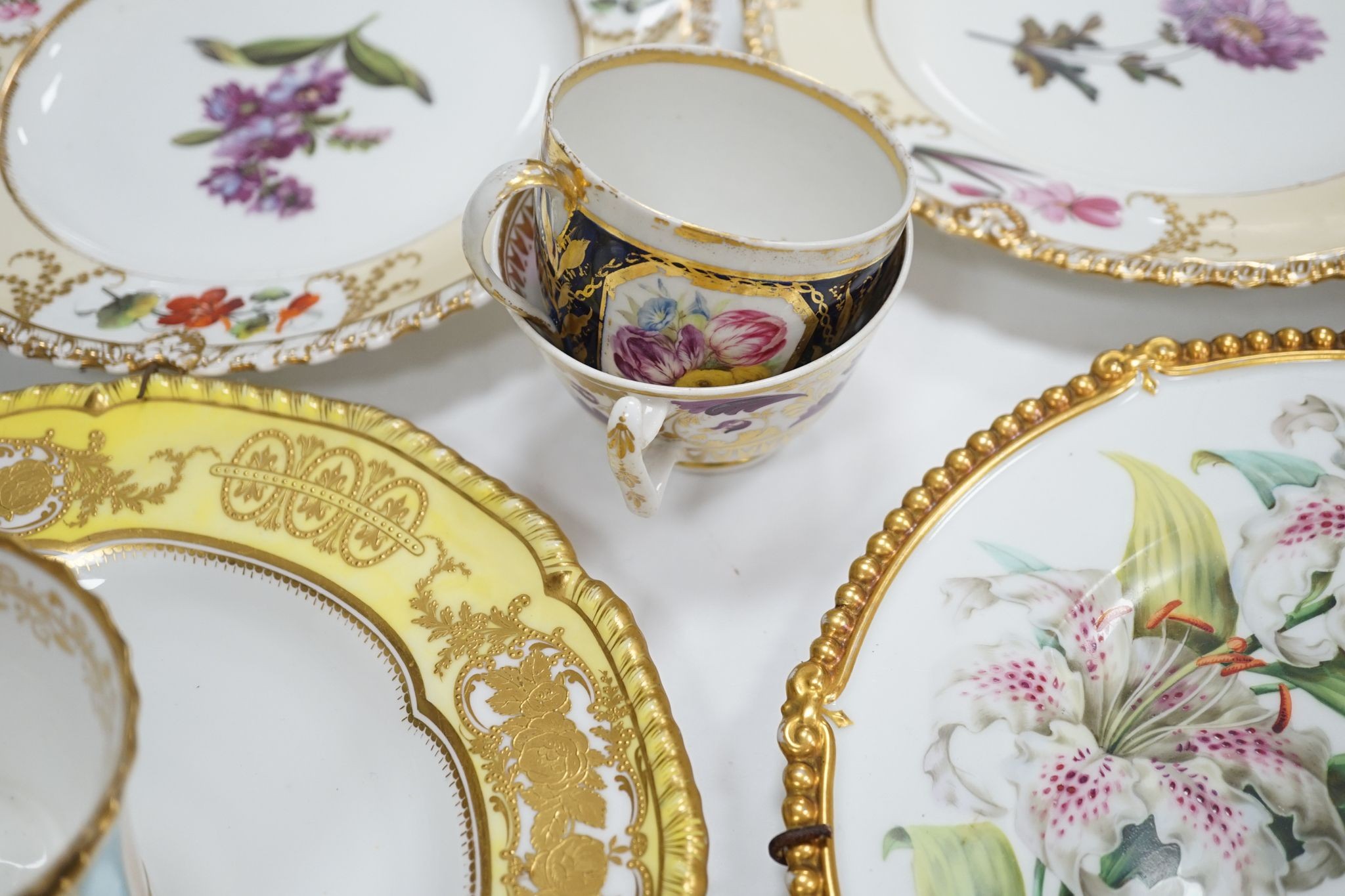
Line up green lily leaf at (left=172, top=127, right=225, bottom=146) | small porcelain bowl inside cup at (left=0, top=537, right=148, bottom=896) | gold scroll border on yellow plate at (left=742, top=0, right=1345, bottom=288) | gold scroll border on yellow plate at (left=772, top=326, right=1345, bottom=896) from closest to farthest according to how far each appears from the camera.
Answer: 1. small porcelain bowl inside cup at (left=0, top=537, right=148, bottom=896)
2. gold scroll border on yellow plate at (left=772, top=326, right=1345, bottom=896)
3. gold scroll border on yellow plate at (left=742, top=0, right=1345, bottom=288)
4. green lily leaf at (left=172, top=127, right=225, bottom=146)

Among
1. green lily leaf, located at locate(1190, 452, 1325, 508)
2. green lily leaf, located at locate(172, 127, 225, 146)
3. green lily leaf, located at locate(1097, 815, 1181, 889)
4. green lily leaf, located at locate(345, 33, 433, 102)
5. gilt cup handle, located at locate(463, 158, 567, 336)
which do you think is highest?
gilt cup handle, located at locate(463, 158, 567, 336)

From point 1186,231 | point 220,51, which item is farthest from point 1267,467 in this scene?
point 220,51

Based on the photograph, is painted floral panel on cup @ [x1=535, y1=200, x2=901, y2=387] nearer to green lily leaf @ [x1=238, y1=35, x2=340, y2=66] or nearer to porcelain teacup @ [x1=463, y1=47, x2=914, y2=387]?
porcelain teacup @ [x1=463, y1=47, x2=914, y2=387]

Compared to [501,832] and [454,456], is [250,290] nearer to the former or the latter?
[454,456]

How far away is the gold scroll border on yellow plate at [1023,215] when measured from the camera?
0.47 metres

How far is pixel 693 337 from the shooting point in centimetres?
40

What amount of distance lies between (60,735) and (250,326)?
24cm

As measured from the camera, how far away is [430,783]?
0.35 metres

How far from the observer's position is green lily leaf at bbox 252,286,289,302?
504mm

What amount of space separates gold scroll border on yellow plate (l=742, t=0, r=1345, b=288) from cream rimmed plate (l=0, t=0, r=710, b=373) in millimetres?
62

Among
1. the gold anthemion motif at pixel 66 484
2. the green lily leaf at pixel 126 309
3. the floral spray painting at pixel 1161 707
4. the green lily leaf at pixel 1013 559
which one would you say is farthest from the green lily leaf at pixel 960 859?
the green lily leaf at pixel 126 309

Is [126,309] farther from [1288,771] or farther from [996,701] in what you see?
[1288,771]

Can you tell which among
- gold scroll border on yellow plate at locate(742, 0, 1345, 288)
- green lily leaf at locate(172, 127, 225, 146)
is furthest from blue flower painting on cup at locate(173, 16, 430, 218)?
gold scroll border on yellow plate at locate(742, 0, 1345, 288)

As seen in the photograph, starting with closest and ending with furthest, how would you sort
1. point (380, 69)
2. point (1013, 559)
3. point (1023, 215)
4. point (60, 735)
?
point (60, 735)
point (1013, 559)
point (1023, 215)
point (380, 69)
